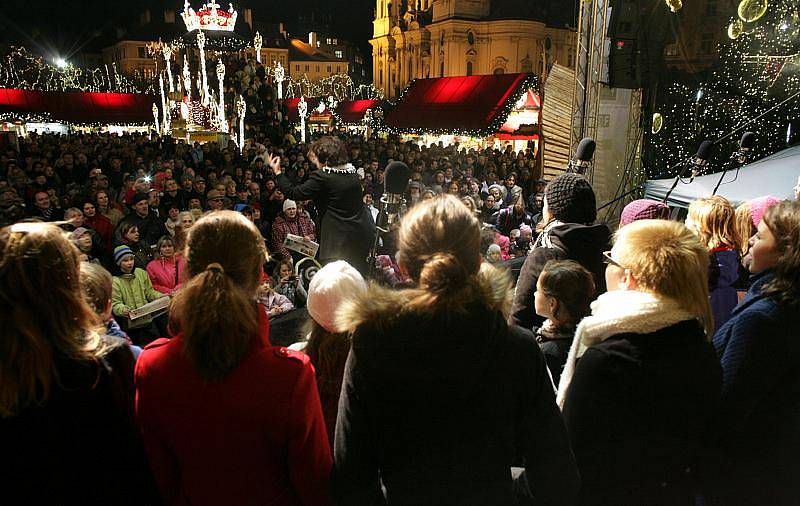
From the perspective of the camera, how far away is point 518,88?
54.7 ft

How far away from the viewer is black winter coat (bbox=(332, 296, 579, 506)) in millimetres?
1443

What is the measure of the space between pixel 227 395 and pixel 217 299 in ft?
0.92

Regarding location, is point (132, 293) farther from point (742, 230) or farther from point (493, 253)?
point (742, 230)

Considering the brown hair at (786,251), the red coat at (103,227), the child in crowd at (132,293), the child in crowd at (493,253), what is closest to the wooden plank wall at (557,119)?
the child in crowd at (493,253)

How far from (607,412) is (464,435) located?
0.55 m

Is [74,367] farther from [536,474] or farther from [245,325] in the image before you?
[536,474]

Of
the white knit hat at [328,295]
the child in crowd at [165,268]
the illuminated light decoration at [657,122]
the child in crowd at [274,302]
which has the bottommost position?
the child in crowd at [274,302]

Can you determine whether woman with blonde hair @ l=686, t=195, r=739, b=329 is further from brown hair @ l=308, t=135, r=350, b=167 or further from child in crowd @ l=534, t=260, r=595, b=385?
brown hair @ l=308, t=135, r=350, b=167

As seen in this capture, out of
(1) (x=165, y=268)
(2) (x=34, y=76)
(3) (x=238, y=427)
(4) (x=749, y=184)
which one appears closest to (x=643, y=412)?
(3) (x=238, y=427)

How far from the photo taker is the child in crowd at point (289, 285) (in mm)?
5328

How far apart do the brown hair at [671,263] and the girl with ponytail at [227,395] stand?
3.74ft

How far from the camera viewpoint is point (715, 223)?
3.35 metres

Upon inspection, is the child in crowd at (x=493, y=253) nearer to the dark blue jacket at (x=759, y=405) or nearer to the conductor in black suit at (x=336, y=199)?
the conductor in black suit at (x=336, y=199)

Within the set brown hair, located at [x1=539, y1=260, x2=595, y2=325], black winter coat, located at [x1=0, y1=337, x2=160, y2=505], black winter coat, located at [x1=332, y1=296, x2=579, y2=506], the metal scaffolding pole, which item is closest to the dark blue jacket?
brown hair, located at [x1=539, y1=260, x2=595, y2=325]
